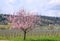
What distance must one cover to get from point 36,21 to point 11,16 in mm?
4065

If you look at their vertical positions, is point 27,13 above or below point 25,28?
above

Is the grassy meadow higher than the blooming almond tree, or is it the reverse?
the blooming almond tree

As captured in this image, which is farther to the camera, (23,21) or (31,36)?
(31,36)

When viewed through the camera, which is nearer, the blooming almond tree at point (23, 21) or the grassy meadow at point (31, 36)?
the grassy meadow at point (31, 36)

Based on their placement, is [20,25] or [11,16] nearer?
[20,25]

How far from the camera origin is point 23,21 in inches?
1373

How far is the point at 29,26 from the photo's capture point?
34000 millimetres

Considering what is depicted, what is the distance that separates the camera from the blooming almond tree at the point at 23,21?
1335 inches

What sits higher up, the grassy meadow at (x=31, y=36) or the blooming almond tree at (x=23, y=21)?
the blooming almond tree at (x=23, y=21)

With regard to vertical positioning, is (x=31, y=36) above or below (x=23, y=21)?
below

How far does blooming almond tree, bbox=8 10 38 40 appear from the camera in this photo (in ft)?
111

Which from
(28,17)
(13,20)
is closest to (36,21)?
(28,17)

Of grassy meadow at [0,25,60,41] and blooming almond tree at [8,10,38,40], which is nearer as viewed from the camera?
grassy meadow at [0,25,60,41]

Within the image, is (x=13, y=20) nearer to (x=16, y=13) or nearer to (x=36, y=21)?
(x=16, y=13)
